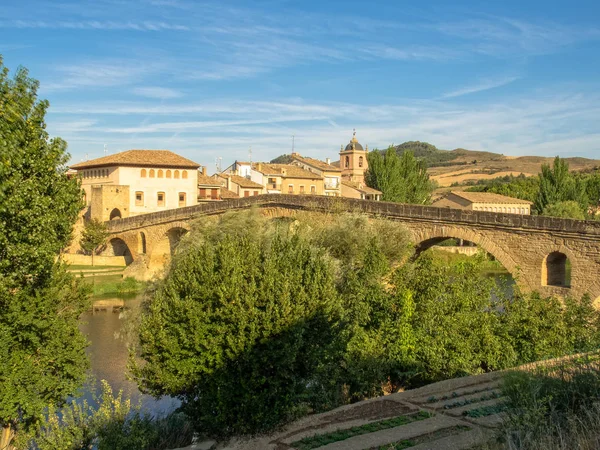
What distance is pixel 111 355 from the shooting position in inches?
867

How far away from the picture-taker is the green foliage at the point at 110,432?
37.3 feet

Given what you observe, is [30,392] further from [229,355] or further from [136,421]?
[229,355]

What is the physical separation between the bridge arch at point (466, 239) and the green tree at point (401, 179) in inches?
1163

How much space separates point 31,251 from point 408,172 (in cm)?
4547

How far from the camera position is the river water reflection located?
56.6 ft

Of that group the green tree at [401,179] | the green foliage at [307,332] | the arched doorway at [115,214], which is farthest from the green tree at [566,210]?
the green foliage at [307,332]

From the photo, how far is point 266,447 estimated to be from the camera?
1043cm

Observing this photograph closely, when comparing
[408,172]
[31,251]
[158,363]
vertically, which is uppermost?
[408,172]

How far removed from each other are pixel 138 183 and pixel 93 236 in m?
6.88

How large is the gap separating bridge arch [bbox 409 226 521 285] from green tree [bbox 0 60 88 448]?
13.2 metres

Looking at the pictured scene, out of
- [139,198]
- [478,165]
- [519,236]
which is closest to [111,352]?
[519,236]

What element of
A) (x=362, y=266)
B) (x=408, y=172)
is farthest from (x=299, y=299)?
(x=408, y=172)

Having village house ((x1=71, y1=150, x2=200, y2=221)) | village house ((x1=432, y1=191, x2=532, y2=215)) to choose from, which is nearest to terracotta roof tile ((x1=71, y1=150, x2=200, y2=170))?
village house ((x1=71, y1=150, x2=200, y2=221))

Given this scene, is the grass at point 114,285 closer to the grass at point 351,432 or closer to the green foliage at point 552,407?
the grass at point 351,432
